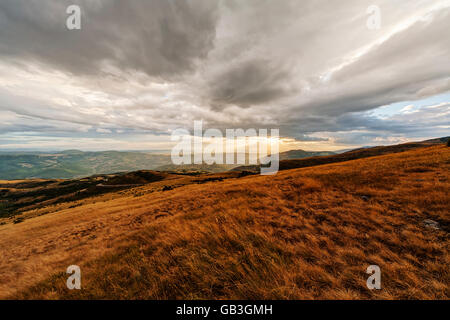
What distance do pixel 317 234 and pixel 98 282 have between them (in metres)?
6.26

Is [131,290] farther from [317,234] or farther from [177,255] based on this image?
[317,234]

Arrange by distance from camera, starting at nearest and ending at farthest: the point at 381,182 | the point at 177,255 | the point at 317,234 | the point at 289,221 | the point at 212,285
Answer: the point at 212,285
the point at 177,255
the point at 317,234
the point at 289,221
the point at 381,182

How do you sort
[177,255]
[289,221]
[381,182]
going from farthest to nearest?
[381,182] < [289,221] < [177,255]

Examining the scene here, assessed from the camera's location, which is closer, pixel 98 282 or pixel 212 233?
pixel 98 282

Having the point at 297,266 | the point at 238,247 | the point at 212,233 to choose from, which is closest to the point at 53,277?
the point at 212,233

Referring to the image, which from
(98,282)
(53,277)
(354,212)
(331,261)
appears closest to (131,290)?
(98,282)

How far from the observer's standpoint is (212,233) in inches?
216

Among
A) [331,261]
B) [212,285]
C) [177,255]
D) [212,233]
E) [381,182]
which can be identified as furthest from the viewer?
[381,182]

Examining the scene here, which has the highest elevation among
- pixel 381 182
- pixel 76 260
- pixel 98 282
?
pixel 381 182

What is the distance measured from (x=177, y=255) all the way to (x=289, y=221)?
417cm

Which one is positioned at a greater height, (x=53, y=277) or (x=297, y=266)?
(x=297, y=266)

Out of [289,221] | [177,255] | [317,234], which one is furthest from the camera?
[289,221]
